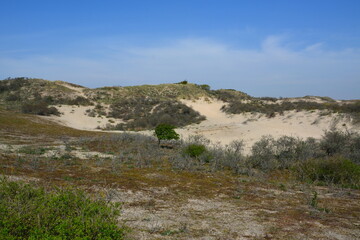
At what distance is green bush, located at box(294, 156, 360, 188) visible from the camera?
36.7ft

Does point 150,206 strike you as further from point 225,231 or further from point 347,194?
point 347,194

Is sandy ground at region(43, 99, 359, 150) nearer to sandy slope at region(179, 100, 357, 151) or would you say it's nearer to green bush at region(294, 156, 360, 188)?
sandy slope at region(179, 100, 357, 151)

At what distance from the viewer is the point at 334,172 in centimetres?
1131

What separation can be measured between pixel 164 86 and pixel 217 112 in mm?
18058

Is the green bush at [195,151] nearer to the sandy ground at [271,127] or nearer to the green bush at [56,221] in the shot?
the sandy ground at [271,127]

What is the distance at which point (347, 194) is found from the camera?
9.46 metres

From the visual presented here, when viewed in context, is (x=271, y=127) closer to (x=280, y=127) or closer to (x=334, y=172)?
(x=280, y=127)

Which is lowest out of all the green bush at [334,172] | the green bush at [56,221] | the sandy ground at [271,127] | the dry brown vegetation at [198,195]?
the dry brown vegetation at [198,195]

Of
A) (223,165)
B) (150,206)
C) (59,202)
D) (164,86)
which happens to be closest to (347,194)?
(223,165)

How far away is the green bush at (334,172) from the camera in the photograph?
1119 centimetres

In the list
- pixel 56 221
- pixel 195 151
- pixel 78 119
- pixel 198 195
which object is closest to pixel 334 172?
pixel 198 195

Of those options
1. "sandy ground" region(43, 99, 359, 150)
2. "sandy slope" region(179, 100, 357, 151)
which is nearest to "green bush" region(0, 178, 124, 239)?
"sandy ground" region(43, 99, 359, 150)

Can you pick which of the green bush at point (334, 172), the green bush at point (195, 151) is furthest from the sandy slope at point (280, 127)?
the green bush at point (334, 172)

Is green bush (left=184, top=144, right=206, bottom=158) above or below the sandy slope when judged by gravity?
below
